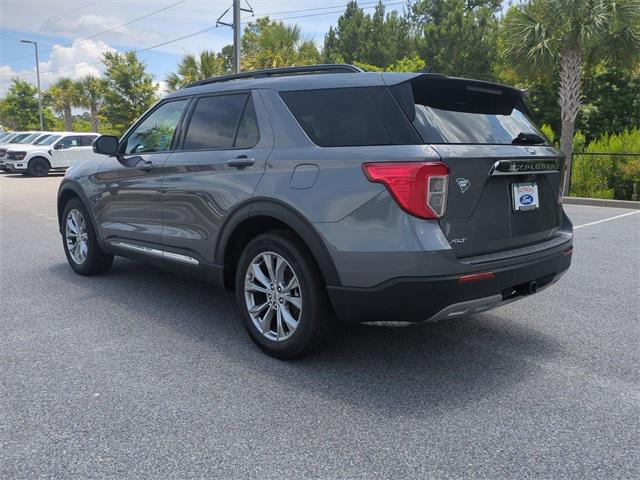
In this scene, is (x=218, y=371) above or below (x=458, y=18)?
below

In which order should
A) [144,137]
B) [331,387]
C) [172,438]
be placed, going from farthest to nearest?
[144,137]
[331,387]
[172,438]

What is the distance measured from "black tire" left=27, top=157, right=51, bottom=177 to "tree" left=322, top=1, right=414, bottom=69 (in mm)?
27192

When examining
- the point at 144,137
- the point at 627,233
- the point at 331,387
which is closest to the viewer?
the point at 331,387

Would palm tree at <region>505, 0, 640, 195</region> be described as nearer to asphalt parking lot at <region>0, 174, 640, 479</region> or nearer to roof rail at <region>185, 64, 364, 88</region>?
asphalt parking lot at <region>0, 174, 640, 479</region>

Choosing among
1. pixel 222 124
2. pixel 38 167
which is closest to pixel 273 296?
pixel 222 124

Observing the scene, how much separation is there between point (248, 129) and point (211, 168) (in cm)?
39

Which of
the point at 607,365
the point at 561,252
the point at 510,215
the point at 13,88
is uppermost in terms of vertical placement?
the point at 13,88

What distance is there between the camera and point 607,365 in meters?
3.57

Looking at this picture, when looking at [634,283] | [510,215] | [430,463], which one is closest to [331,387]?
[430,463]

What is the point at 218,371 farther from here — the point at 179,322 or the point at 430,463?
the point at 430,463

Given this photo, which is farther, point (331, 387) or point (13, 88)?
point (13, 88)

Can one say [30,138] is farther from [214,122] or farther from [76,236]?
[214,122]

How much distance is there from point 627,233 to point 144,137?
7.71 meters

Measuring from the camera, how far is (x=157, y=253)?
4.60m
